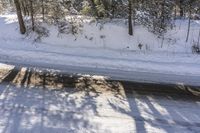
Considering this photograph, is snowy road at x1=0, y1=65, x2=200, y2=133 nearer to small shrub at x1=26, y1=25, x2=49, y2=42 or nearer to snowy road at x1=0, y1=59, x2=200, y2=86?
snowy road at x1=0, y1=59, x2=200, y2=86

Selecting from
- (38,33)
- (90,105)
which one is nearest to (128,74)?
(90,105)

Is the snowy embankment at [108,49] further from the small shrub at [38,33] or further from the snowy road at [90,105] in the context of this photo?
the snowy road at [90,105]

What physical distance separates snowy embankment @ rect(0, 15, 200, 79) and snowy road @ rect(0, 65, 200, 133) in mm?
2014

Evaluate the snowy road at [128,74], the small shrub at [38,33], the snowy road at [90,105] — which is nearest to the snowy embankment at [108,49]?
the small shrub at [38,33]

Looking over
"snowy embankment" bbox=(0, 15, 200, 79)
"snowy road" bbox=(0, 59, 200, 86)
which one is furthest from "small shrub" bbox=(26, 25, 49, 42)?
"snowy road" bbox=(0, 59, 200, 86)

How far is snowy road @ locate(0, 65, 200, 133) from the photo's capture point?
953 cm

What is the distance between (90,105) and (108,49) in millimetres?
7041

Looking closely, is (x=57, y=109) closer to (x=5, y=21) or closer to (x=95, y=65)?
(x=95, y=65)

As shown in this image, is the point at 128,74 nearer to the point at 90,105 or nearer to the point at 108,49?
the point at 90,105

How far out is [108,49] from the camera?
17.6 metres

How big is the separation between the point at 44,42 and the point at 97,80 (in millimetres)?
6265

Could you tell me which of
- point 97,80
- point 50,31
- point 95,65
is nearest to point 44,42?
point 50,31

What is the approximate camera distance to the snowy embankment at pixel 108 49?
15.1 metres

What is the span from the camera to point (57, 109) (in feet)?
34.6
